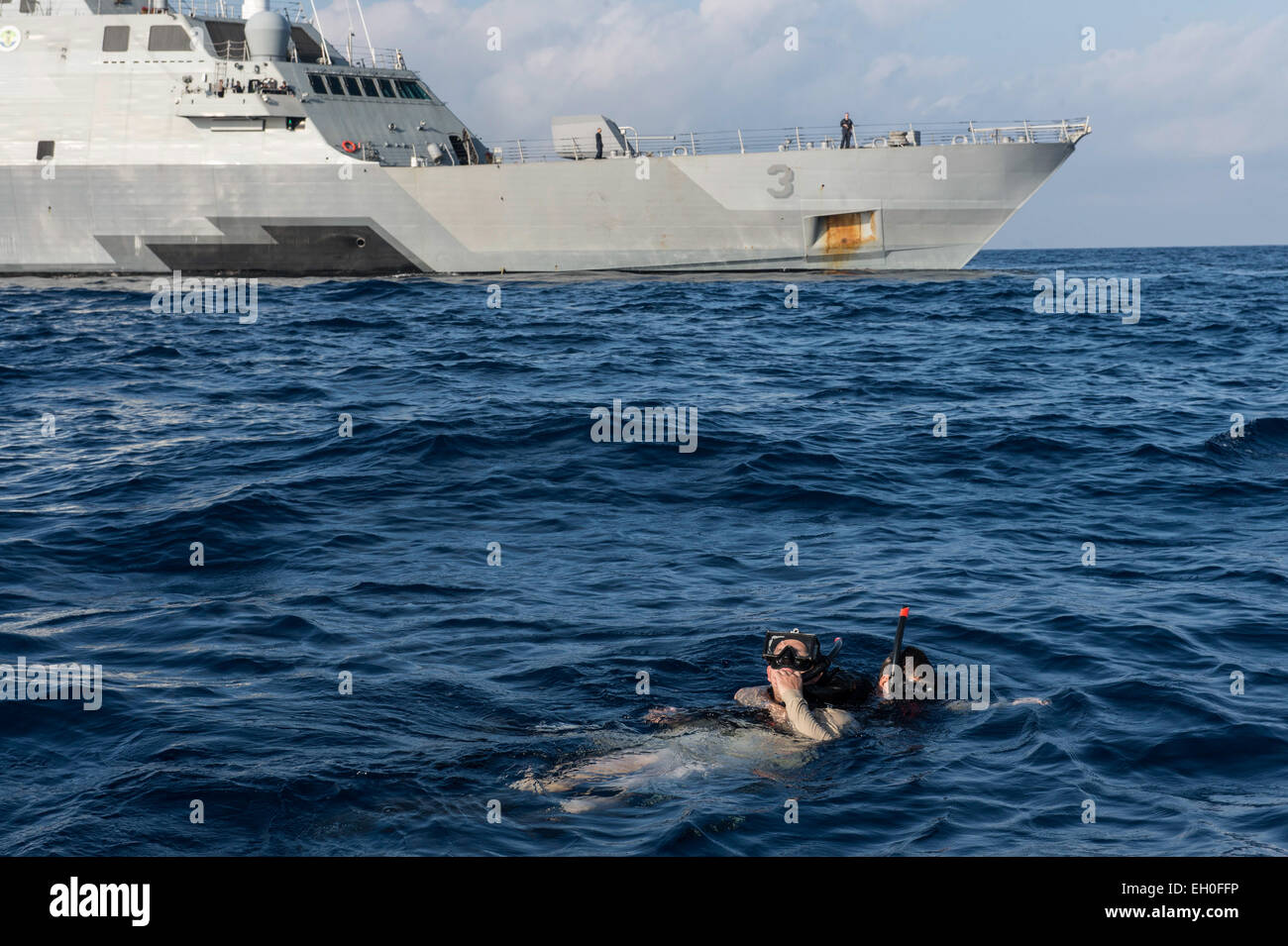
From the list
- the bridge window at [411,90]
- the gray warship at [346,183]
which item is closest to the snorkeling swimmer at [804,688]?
the gray warship at [346,183]

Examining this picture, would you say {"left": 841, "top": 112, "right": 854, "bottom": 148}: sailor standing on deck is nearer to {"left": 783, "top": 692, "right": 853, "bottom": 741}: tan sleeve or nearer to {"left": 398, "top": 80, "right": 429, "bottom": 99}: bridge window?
{"left": 398, "top": 80, "right": 429, "bottom": 99}: bridge window

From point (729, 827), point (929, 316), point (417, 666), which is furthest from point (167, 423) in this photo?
point (929, 316)

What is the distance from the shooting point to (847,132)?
38.0 m

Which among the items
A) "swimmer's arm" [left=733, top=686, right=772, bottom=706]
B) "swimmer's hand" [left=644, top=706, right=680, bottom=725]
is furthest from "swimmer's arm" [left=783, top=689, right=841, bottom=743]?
"swimmer's hand" [left=644, top=706, right=680, bottom=725]

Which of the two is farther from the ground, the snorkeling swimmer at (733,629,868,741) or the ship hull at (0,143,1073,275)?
the ship hull at (0,143,1073,275)

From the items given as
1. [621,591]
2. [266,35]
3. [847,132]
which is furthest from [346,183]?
[621,591]

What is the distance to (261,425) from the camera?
17.6m

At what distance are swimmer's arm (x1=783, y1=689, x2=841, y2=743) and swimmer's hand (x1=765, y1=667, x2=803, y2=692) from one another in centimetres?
2

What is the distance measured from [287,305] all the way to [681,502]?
22.2m

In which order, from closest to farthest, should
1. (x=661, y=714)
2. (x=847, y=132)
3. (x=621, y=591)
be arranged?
(x=661, y=714) < (x=621, y=591) < (x=847, y=132)

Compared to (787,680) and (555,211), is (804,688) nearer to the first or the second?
(787,680)

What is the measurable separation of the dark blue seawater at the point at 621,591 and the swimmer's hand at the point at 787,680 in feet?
1.80

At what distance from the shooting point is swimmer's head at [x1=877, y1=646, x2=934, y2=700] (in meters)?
8.43

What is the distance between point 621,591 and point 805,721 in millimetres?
3169
